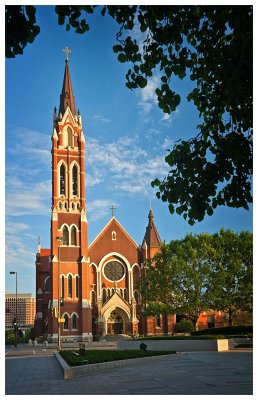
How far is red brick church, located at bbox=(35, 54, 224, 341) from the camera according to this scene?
45.8 m

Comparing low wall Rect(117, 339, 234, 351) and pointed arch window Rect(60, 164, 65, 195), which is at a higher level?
pointed arch window Rect(60, 164, 65, 195)

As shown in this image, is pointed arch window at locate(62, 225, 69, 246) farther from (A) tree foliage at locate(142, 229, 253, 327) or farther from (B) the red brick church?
(A) tree foliage at locate(142, 229, 253, 327)

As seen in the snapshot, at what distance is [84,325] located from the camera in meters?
45.1

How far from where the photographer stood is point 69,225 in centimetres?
4822

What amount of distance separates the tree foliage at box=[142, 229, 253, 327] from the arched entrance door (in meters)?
12.2

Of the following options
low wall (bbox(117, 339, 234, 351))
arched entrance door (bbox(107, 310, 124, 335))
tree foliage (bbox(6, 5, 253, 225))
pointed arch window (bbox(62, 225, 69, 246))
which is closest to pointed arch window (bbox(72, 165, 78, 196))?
pointed arch window (bbox(62, 225, 69, 246))

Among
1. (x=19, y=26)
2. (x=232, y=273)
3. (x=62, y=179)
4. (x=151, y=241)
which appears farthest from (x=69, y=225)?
(x=19, y=26)

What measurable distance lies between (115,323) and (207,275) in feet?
55.0

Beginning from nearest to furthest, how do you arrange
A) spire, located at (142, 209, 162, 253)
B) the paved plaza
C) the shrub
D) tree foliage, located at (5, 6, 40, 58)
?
tree foliage, located at (5, 6, 40, 58), the paved plaza, the shrub, spire, located at (142, 209, 162, 253)

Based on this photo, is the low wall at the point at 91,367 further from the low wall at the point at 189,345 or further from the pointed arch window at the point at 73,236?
the pointed arch window at the point at 73,236

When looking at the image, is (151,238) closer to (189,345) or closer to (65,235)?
(65,235)

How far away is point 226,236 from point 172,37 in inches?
1144

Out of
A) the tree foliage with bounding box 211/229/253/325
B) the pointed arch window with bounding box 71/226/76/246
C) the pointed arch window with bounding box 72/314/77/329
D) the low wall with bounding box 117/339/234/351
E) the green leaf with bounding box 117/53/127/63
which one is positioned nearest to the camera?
the green leaf with bounding box 117/53/127/63

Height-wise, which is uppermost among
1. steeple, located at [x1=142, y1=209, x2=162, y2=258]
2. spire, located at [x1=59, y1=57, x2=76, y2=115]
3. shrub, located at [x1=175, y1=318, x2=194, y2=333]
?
spire, located at [x1=59, y1=57, x2=76, y2=115]
